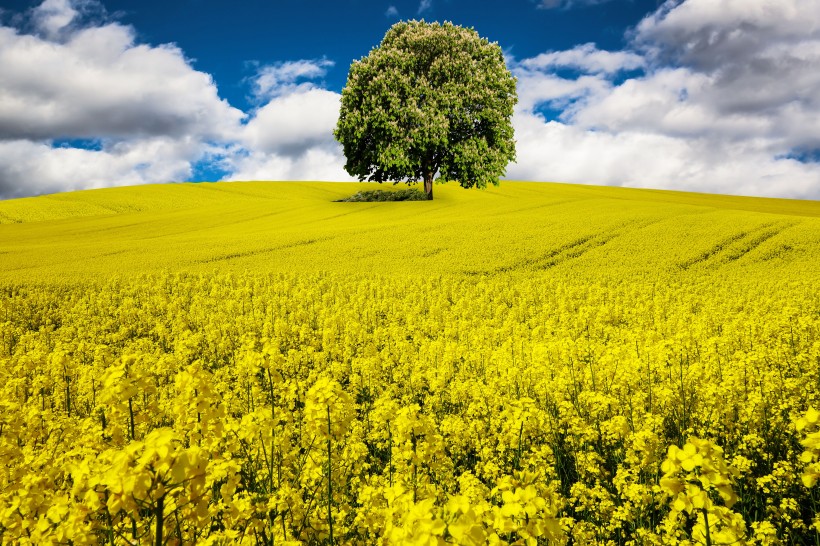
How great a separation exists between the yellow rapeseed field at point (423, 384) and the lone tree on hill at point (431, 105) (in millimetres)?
8938

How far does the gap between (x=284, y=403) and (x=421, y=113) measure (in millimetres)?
28235

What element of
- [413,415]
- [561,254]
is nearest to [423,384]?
[413,415]

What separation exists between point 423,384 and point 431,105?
2871 centimetres

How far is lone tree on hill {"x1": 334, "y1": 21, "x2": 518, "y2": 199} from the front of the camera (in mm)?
32750

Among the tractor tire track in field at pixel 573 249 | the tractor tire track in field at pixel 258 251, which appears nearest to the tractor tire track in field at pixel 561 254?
the tractor tire track in field at pixel 573 249

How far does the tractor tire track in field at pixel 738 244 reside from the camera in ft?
60.2

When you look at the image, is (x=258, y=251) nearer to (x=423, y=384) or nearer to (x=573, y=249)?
(x=573, y=249)

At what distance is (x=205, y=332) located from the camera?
1148 cm

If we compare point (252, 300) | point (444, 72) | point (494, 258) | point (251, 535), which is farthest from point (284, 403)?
point (444, 72)

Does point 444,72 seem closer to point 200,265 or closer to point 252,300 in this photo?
point 200,265

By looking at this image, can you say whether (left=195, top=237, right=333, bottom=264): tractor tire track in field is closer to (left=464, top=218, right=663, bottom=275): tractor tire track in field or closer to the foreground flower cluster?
the foreground flower cluster

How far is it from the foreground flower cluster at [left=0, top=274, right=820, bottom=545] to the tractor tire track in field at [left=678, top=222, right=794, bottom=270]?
3.62 meters

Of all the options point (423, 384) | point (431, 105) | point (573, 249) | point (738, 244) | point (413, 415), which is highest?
point (431, 105)

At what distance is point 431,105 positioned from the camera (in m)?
33.2
